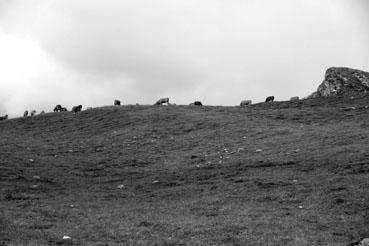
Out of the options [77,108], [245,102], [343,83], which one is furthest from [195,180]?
[77,108]

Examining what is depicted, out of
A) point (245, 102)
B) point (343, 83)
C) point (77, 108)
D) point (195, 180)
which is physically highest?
point (343, 83)

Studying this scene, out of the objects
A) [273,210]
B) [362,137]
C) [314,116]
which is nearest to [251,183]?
[273,210]

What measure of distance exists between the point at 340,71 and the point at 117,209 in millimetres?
50905

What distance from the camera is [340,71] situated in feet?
220

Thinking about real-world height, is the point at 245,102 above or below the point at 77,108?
below

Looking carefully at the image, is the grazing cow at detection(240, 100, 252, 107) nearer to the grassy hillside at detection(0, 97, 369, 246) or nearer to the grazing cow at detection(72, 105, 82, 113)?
the grassy hillside at detection(0, 97, 369, 246)

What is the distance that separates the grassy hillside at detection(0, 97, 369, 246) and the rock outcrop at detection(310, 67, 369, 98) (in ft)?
28.3

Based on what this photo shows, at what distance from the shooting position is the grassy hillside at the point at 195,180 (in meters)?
18.7

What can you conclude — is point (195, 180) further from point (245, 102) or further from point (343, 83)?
point (245, 102)

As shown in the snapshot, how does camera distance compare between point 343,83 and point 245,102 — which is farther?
point 245,102

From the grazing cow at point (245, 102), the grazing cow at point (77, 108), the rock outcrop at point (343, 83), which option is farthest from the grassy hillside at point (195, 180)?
the grazing cow at point (77, 108)

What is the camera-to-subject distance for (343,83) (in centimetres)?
6456

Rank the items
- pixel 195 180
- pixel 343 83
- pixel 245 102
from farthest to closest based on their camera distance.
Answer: pixel 245 102
pixel 343 83
pixel 195 180

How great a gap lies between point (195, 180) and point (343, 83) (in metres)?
40.7
